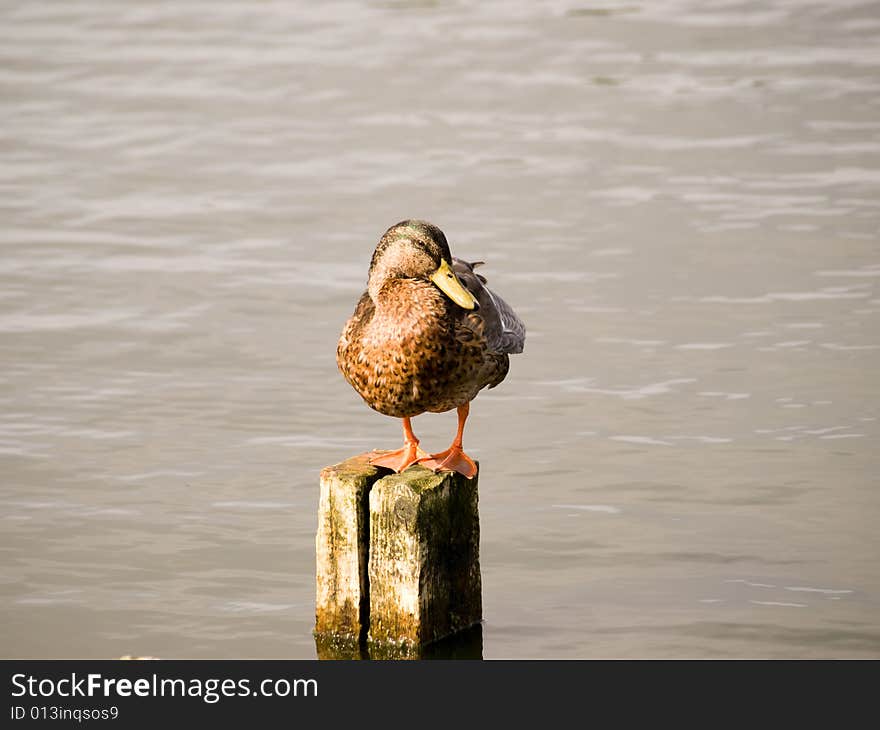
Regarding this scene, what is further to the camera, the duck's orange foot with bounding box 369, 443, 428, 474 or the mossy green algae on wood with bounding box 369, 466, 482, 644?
the duck's orange foot with bounding box 369, 443, 428, 474

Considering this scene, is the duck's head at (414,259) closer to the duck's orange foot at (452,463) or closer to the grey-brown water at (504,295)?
the duck's orange foot at (452,463)

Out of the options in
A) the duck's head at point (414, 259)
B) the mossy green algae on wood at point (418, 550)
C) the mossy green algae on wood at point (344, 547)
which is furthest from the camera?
the duck's head at point (414, 259)

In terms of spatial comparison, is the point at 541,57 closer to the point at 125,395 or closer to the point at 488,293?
the point at 125,395

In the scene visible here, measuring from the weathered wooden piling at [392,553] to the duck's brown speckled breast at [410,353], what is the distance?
0.26 meters

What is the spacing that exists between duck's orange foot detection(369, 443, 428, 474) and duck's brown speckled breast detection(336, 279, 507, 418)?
135mm

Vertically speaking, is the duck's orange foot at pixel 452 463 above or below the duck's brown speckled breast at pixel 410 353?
below

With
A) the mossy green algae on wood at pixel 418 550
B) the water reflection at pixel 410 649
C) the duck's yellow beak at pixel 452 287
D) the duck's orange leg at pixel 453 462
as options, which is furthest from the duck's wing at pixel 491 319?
the water reflection at pixel 410 649

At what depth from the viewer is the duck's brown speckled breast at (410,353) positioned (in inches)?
249

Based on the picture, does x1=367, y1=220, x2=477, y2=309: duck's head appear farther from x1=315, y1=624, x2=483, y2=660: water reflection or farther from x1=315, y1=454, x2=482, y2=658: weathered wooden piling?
A: x1=315, y1=624, x2=483, y2=660: water reflection

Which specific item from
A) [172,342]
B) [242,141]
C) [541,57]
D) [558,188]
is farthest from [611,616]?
[541,57]

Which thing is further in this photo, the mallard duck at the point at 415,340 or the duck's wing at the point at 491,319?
the duck's wing at the point at 491,319

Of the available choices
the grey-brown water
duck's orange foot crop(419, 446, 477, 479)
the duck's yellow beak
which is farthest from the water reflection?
the duck's yellow beak

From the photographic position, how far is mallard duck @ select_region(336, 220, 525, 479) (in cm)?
632

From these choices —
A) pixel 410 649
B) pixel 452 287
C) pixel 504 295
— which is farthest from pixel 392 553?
pixel 504 295
